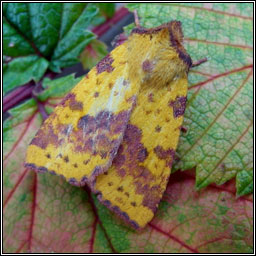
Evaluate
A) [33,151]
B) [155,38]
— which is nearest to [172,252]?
[33,151]

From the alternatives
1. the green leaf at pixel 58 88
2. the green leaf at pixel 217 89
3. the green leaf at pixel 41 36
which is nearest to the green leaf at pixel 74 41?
the green leaf at pixel 41 36

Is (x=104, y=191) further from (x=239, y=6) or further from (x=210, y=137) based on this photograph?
(x=239, y=6)

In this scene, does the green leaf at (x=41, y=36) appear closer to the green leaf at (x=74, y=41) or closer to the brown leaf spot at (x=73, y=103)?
the green leaf at (x=74, y=41)

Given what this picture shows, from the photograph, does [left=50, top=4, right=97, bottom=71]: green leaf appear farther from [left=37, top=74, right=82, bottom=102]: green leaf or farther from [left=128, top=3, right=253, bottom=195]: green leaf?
[left=128, top=3, right=253, bottom=195]: green leaf

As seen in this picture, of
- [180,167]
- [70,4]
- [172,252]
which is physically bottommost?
[172,252]

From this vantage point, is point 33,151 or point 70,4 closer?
point 33,151

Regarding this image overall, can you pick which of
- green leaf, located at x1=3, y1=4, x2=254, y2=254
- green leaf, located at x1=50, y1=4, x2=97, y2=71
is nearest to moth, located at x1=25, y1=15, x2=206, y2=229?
green leaf, located at x1=3, y1=4, x2=254, y2=254
